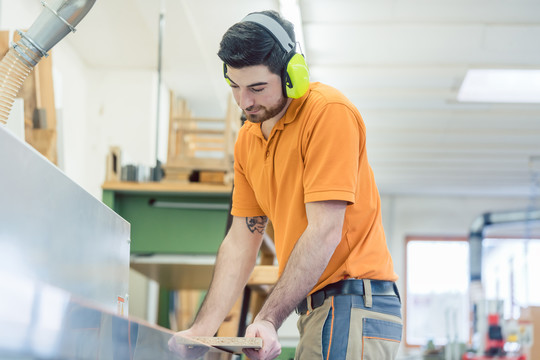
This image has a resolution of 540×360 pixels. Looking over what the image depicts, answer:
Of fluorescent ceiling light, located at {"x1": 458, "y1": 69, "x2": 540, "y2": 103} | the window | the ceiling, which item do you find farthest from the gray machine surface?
the window

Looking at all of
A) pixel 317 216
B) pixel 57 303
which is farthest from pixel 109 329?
pixel 317 216

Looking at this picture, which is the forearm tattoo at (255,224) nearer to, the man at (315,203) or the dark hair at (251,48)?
the man at (315,203)

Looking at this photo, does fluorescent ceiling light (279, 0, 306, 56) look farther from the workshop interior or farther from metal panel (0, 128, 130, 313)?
metal panel (0, 128, 130, 313)

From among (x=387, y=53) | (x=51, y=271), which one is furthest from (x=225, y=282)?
(x=387, y=53)

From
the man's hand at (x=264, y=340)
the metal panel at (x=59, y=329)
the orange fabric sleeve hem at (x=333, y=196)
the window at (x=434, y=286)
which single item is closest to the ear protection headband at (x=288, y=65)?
the orange fabric sleeve hem at (x=333, y=196)

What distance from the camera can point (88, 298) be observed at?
0.91 meters

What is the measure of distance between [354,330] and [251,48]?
2.16 ft

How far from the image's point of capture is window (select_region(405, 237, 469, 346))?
37.7 feet

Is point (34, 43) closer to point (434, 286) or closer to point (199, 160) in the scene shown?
point (199, 160)

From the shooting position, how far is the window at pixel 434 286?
11477mm

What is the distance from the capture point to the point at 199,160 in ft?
11.5

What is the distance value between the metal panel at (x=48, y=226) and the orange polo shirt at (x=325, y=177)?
22.3 inches

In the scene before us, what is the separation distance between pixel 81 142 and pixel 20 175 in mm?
5976

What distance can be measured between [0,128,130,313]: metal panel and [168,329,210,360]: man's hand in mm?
134
